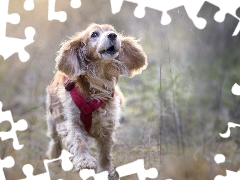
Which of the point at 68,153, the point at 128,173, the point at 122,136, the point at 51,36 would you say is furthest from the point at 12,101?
the point at 128,173

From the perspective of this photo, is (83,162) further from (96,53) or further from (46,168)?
(96,53)

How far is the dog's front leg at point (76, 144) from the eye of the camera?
13.1 feet

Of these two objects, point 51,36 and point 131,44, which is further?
point 51,36

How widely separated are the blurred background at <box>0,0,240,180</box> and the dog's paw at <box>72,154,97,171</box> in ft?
1.51

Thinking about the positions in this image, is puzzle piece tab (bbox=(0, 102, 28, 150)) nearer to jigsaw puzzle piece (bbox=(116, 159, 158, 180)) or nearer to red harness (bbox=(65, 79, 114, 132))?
red harness (bbox=(65, 79, 114, 132))

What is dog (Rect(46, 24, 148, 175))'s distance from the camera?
4.24 meters

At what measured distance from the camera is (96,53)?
14.2 ft

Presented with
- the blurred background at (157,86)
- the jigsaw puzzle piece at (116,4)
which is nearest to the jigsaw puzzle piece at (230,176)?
the blurred background at (157,86)

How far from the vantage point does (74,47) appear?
4.52m

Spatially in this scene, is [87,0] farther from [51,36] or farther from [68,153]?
[68,153]

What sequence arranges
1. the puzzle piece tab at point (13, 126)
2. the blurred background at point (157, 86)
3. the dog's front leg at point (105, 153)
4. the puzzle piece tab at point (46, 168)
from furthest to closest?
the blurred background at point (157, 86), the dog's front leg at point (105, 153), the puzzle piece tab at point (13, 126), the puzzle piece tab at point (46, 168)

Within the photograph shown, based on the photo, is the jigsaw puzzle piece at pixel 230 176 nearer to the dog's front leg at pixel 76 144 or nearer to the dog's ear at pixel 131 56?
the dog's front leg at pixel 76 144

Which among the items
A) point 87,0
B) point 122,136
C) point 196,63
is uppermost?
point 87,0

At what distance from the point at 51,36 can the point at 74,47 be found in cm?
87
